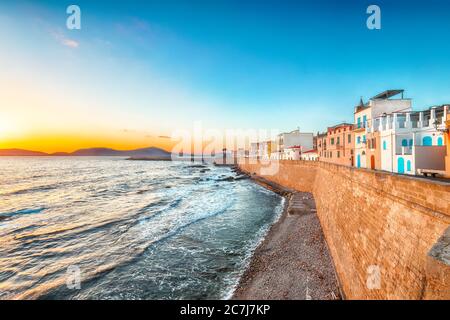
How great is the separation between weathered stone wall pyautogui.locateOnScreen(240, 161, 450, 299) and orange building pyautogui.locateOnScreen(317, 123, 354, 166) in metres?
26.1

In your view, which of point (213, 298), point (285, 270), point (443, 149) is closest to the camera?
point (213, 298)

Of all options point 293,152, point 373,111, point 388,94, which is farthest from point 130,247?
point 293,152

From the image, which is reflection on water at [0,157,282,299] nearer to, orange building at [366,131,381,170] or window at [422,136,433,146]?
orange building at [366,131,381,170]

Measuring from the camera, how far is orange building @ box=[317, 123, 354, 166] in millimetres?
33938

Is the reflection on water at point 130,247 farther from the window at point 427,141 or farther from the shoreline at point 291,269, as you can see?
the window at point 427,141

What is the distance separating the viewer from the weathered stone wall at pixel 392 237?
4.71 meters

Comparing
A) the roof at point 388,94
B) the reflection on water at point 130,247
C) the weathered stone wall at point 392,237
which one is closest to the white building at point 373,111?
the roof at point 388,94

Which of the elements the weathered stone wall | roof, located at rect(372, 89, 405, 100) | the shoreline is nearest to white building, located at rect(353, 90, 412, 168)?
roof, located at rect(372, 89, 405, 100)

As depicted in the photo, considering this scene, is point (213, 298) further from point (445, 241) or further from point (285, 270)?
point (445, 241)

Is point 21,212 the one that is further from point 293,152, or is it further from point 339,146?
point 293,152
